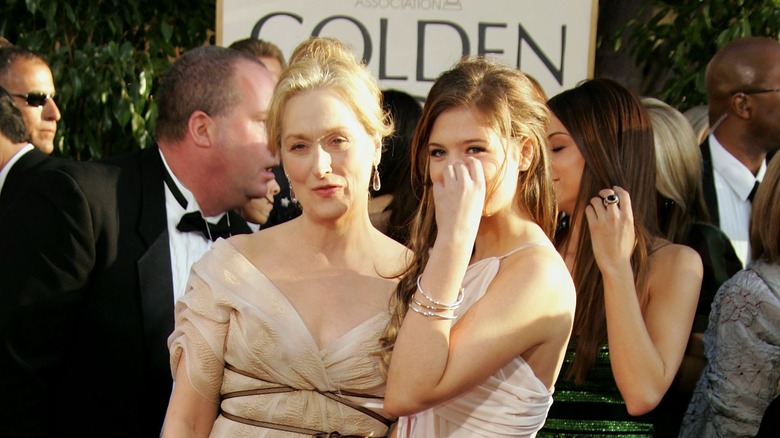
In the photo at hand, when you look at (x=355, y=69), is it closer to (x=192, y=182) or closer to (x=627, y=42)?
(x=192, y=182)

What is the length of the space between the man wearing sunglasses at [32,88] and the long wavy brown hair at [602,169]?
10.9ft

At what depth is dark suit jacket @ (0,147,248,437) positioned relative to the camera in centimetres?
317

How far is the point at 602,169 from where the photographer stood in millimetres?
3240

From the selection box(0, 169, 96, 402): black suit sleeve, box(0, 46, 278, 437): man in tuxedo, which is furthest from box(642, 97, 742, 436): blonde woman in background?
box(0, 169, 96, 402): black suit sleeve

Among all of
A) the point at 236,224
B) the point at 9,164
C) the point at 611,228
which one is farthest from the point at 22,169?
the point at 611,228

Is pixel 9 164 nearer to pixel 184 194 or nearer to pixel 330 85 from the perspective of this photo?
pixel 184 194

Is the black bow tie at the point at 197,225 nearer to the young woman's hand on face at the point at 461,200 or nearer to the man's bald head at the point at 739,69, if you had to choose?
the young woman's hand on face at the point at 461,200

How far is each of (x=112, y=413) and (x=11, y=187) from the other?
1.98 meters

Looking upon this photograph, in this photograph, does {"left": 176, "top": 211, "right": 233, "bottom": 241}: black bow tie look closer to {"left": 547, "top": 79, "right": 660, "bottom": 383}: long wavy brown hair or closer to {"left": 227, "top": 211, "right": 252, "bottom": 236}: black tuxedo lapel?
{"left": 227, "top": 211, "right": 252, "bottom": 236}: black tuxedo lapel

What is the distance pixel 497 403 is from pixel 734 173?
2.70m

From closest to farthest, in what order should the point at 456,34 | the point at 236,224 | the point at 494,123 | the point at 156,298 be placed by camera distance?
1. the point at 494,123
2. the point at 156,298
3. the point at 236,224
4. the point at 456,34

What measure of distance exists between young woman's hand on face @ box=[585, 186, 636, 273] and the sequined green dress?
0.31 meters

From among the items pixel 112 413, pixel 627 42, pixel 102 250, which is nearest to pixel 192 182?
pixel 102 250

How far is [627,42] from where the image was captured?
20.5 feet
